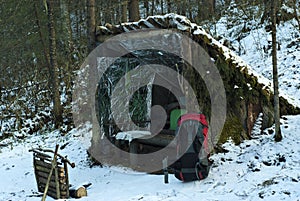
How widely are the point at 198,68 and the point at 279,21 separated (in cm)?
927

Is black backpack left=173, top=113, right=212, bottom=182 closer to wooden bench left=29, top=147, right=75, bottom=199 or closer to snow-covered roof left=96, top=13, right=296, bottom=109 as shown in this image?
snow-covered roof left=96, top=13, right=296, bottom=109

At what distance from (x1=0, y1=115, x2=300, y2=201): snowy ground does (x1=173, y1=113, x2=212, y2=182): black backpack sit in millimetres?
193

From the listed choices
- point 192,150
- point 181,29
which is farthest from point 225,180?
point 181,29

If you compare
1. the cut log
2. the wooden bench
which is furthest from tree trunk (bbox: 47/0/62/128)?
the cut log

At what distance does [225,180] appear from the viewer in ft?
21.6

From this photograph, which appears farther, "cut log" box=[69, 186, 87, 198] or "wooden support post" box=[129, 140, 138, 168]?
"wooden support post" box=[129, 140, 138, 168]

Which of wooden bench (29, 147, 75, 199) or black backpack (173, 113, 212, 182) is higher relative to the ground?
black backpack (173, 113, 212, 182)

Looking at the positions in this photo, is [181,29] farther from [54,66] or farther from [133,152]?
[54,66]

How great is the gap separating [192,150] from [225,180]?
2.77 feet

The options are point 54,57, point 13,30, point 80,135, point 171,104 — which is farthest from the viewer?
point 13,30

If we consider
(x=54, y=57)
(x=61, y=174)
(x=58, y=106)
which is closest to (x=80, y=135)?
(x=58, y=106)

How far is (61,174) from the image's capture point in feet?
24.4

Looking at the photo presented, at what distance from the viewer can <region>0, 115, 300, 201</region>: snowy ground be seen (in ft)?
19.2

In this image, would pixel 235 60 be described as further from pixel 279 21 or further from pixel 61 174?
pixel 279 21
